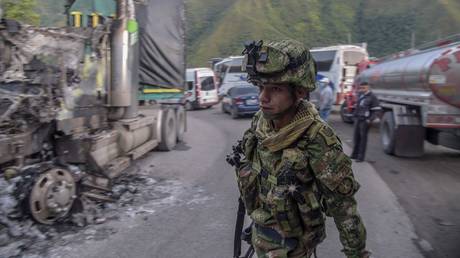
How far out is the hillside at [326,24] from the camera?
187ft

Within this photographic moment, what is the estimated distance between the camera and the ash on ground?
178 inches

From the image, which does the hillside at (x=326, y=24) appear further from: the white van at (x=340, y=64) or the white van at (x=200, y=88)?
the white van at (x=340, y=64)

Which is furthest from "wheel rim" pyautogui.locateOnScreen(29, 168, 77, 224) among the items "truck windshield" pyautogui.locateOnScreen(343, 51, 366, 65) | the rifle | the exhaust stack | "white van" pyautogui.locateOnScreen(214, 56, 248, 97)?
"white van" pyautogui.locateOnScreen(214, 56, 248, 97)

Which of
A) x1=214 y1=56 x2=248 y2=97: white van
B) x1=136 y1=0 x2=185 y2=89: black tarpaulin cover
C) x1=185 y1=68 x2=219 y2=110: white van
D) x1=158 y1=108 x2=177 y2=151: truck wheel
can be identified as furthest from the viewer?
x1=214 y1=56 x2=248 y2=97: white van

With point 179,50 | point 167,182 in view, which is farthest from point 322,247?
point 179,50

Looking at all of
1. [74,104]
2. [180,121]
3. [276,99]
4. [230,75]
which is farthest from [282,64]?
[230,75]

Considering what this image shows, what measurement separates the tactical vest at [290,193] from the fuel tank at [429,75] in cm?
610

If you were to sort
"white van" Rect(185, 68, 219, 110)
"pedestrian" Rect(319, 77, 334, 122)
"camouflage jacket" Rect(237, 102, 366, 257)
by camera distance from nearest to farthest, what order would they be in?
"camouflage jacket" Rect(237, 102, 366, 257)
"pedestrian" Rect(319, 77, 334, 122)
"white van" Rect(185, 68, 219, 110)

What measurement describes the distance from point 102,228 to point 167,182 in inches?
90.3

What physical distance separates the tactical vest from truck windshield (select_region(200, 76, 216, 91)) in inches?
824

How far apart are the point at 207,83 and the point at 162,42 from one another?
13.5 meters

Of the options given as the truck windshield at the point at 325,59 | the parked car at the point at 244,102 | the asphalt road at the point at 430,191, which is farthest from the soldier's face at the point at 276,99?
the truck windshield at the point at 325,59

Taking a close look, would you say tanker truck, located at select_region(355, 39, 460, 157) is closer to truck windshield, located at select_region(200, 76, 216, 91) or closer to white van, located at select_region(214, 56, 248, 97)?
truck windshield, located at select_region(200, 76, 216, 91)

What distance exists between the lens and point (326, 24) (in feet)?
208
